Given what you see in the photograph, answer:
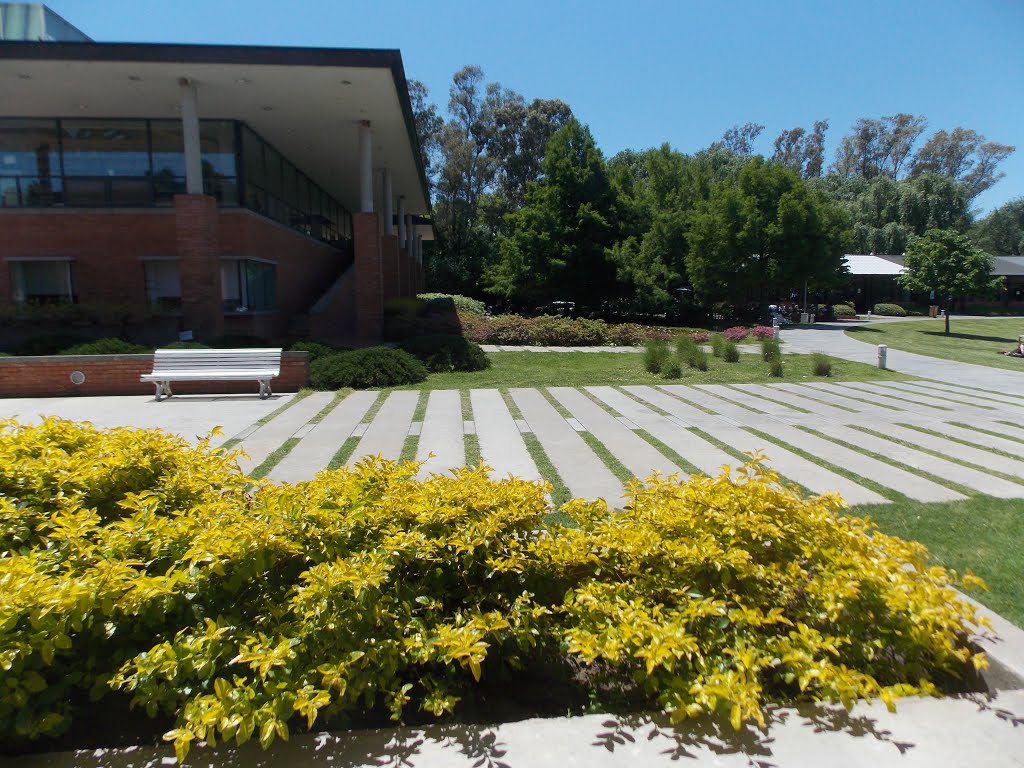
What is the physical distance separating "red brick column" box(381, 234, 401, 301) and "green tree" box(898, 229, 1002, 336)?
23.7 meters

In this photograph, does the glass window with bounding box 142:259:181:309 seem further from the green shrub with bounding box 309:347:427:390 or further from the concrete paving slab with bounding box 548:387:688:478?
the concrete paving slab with bounding box 548:387:688:478

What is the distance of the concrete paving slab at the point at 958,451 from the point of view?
6.89m

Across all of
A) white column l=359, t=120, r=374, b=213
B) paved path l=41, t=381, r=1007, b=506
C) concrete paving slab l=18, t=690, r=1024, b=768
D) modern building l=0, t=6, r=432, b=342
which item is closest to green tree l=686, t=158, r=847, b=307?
modern building l=0, t=6, r=432, b=342

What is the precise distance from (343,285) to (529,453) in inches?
648

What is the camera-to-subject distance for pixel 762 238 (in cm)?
3127

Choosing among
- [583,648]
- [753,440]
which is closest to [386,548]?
[583,648]

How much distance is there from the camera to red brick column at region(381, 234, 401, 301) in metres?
25.4

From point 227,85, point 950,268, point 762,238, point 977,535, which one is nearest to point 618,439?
point 977,535

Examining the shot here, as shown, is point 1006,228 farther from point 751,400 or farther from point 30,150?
point 30,150

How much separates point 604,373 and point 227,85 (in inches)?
428

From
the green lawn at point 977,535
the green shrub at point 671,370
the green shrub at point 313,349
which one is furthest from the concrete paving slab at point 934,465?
the green shrub at point 313,349

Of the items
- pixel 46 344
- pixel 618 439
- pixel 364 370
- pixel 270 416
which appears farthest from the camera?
pixel 46 344

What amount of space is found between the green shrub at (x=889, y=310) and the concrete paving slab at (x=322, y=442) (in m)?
49.2

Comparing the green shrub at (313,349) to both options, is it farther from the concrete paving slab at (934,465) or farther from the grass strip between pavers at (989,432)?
the grass strip between pavers at (989,432)
